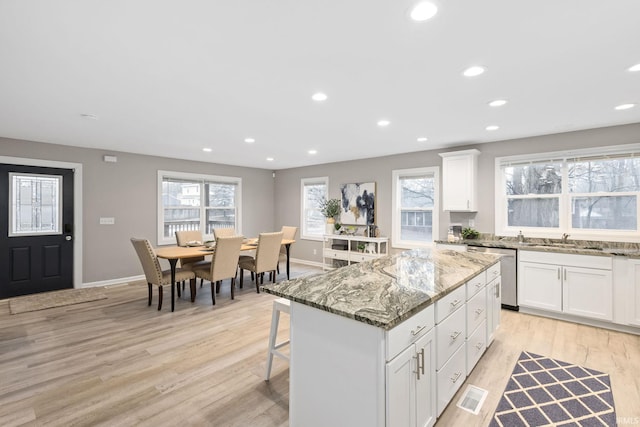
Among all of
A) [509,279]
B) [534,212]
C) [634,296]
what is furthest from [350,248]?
[634,296]

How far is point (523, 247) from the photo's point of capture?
3963 mm

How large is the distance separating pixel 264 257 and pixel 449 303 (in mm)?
3529

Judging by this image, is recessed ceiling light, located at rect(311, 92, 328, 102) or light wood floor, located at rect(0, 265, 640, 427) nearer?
light wood floor, located at rect(0, 265, 640, 427)

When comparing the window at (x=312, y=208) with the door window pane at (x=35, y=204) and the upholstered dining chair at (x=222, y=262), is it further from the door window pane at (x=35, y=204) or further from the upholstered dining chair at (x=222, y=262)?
the door window pane at (x=35, y=204)

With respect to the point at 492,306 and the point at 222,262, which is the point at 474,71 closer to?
the point at 492,306

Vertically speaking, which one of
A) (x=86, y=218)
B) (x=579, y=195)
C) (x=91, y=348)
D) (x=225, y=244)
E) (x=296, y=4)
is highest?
(x=296, y=4)

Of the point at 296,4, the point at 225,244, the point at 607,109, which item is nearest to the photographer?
the point at 296,4

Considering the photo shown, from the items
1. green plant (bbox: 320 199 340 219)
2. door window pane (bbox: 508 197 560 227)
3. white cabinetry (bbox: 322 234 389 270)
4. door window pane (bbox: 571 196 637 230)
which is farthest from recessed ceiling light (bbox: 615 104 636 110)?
green plant (bbox: 320 199 340 219)

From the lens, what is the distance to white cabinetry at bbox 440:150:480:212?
4.78 m

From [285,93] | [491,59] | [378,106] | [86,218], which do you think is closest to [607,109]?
[491,59]

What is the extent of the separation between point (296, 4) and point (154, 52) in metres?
1.12

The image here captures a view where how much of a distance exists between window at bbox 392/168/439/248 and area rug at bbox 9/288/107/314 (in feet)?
16.7

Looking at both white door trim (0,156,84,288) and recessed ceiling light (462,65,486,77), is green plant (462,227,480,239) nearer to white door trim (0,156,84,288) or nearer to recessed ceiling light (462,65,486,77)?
recessed ceiling light (462,65,486,77)

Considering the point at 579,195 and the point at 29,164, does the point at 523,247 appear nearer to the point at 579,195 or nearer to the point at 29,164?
the point at 579,195
